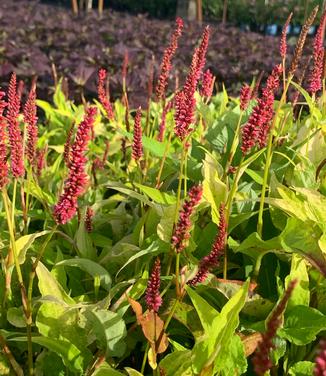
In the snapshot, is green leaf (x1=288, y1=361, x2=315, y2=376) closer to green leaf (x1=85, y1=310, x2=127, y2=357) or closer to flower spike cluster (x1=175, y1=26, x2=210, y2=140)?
green leaf (x1=85, y1=310, x2=127, y2=357)

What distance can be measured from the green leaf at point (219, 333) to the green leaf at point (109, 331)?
18 centimetres

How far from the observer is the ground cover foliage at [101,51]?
16.8ft

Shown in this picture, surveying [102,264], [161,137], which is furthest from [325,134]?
[102,264]

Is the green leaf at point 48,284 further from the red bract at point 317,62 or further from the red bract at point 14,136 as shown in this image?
the red bract at point 317,62

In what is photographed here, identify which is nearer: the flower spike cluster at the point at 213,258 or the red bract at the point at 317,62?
the flower spike cluster at the point at 213,258

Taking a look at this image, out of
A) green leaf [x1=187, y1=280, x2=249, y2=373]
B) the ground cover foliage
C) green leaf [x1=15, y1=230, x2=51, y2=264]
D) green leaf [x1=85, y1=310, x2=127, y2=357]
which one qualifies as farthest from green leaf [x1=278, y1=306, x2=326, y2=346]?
the ground cover foliage

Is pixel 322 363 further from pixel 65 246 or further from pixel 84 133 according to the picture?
pixel 65 246

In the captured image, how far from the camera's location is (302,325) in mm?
1356

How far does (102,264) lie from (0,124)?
0.61 metres

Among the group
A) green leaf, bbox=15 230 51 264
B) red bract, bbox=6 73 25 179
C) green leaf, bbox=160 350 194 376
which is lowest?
green leaf, bbox=160 350 194 376

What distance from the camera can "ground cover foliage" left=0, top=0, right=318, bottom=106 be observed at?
5.11 metres

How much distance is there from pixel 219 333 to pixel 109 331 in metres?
Result: 0.24

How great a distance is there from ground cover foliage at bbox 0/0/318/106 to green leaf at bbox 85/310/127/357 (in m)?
3.46

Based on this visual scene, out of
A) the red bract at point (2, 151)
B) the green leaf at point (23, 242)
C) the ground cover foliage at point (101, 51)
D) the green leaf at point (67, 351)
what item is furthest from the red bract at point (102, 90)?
the ground cover foliage at point (101, 51)
